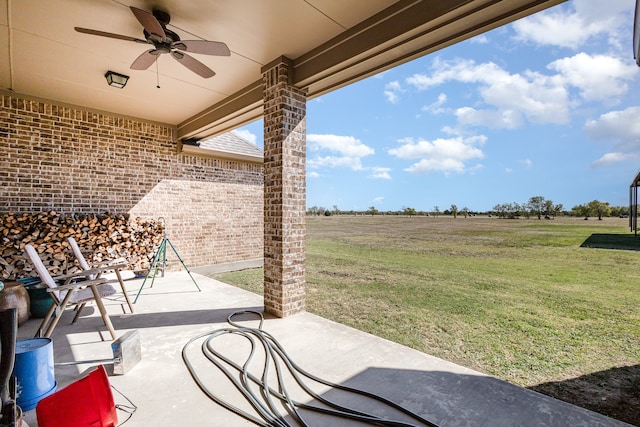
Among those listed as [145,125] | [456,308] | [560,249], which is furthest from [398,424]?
[560,249]

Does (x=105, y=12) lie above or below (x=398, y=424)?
above

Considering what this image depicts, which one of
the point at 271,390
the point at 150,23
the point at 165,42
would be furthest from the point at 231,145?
the point at 271,390

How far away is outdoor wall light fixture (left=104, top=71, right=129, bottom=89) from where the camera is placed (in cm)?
401

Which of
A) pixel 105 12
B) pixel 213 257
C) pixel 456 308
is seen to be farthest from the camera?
pixel 213 257

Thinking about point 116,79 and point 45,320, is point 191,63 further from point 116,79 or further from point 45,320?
point 45,320

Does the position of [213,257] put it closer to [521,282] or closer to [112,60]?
[112,60]

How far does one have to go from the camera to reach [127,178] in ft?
19.5

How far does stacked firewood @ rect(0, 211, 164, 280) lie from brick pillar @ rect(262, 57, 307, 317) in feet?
10.1

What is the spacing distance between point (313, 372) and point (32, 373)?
1853 mm

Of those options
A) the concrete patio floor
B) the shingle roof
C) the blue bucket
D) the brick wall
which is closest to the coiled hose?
the concrete patio floor

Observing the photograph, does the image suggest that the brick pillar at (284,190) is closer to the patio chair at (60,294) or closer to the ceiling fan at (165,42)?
the ceiling fan at (165,42)

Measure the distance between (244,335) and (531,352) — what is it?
287cm

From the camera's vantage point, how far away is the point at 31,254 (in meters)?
2.90

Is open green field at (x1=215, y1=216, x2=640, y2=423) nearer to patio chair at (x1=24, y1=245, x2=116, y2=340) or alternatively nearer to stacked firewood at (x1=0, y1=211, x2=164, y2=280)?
stacked firewood at (x1=0, y1=211, x2=164, y2=280)
